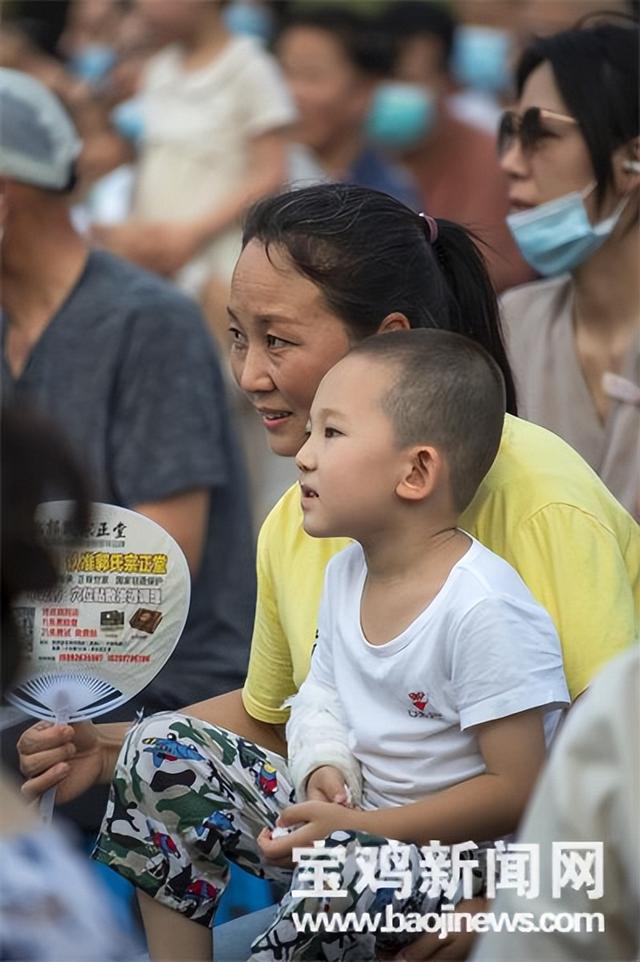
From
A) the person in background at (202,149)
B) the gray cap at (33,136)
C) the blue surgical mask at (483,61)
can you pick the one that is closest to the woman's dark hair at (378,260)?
the gray cap at (33,136)

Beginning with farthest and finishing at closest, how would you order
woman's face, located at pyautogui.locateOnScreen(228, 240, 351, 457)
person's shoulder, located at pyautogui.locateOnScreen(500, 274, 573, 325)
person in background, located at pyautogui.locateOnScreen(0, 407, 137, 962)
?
person's shoulder, located at pyautogui.locateOnScreen(500, 274, 573, 325) → woman's face, located at pyautogui.locateOnScreen(228, 240, 351, 457) → person in background, located at pyautogui.locateOnScreen(0, 407, 137, 962)

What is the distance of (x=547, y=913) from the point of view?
1673 millimetres

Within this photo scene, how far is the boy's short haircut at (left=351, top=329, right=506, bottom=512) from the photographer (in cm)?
231

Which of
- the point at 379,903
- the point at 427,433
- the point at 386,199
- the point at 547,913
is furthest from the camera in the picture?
the point at 386,199

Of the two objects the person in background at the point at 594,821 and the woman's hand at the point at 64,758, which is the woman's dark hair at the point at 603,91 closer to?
the woman's hand at the point at 64,758

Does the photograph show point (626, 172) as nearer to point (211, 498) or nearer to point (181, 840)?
point (211, 498)

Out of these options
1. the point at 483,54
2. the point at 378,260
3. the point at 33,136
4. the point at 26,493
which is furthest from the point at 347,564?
the point at 483,54

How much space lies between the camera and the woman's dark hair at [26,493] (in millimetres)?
1704

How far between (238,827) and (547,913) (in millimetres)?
805

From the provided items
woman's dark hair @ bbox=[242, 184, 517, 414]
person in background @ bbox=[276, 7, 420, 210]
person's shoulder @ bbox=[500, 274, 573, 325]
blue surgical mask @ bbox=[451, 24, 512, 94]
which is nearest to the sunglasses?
person's shoulder @ bbox=[500, 274, 573, 325]

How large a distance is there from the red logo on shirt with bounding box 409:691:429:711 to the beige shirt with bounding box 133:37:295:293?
3576 millimetres

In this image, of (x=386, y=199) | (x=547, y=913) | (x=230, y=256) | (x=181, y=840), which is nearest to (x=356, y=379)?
(x=386, y=199)

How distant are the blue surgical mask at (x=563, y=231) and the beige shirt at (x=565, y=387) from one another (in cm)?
14

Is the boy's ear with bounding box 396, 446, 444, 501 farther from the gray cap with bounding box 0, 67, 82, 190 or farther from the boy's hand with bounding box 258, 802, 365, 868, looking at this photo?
the gray cap with bounding box 0, 67, 82, 190
